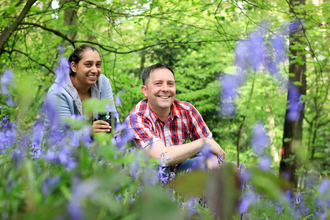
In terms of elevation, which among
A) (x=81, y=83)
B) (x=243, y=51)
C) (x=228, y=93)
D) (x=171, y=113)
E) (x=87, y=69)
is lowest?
(x=171, y=113)

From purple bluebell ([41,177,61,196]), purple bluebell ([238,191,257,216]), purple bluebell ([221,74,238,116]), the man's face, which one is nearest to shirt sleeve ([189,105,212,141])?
the man's face

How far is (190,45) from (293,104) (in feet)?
8.00

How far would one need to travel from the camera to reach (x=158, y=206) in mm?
492

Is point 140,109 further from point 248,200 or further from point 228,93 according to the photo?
point 228,93

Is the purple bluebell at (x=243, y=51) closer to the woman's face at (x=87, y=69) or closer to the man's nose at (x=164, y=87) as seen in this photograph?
the man's nose at (x=164, y=87)

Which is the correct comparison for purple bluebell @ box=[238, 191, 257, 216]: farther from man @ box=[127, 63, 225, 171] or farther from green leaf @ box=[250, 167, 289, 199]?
man @ box=[127, 63, 225, 171]

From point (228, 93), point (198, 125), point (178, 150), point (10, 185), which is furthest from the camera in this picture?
point (228, 93)

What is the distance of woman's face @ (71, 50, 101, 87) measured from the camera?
285cm

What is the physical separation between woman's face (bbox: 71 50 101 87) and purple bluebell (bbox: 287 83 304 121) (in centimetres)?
422

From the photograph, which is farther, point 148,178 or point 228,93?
point 228,93

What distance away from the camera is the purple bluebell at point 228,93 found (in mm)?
6945

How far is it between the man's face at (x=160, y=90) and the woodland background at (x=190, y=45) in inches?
28.6

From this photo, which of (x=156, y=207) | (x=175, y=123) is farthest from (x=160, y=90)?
(x=156, y=207)

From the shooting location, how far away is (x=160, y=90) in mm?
2691
